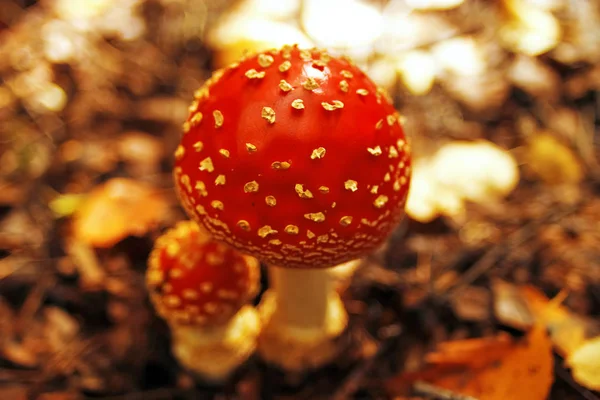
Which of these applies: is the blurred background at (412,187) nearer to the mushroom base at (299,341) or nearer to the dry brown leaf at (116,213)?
the dry brown leaf at (116,213)

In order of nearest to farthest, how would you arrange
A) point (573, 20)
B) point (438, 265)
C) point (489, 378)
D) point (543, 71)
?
point (489, 378)
point (438, 265)
point (573, 20)
point (543, 71)

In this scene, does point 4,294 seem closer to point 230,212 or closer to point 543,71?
point 230,212

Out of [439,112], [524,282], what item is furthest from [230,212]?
[439,112]

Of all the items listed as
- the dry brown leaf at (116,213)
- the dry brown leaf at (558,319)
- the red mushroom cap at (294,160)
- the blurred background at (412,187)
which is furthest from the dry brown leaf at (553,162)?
the dry brown leaf at (116,213)

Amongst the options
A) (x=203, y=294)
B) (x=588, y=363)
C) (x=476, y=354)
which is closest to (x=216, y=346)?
(x=203, y=294)

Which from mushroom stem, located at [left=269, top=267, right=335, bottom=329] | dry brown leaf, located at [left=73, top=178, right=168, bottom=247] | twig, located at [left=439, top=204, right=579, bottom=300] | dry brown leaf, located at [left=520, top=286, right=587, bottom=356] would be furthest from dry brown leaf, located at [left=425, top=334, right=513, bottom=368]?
dry brown leaf, located at [left=73, top=178, right=168, bottom=247]
